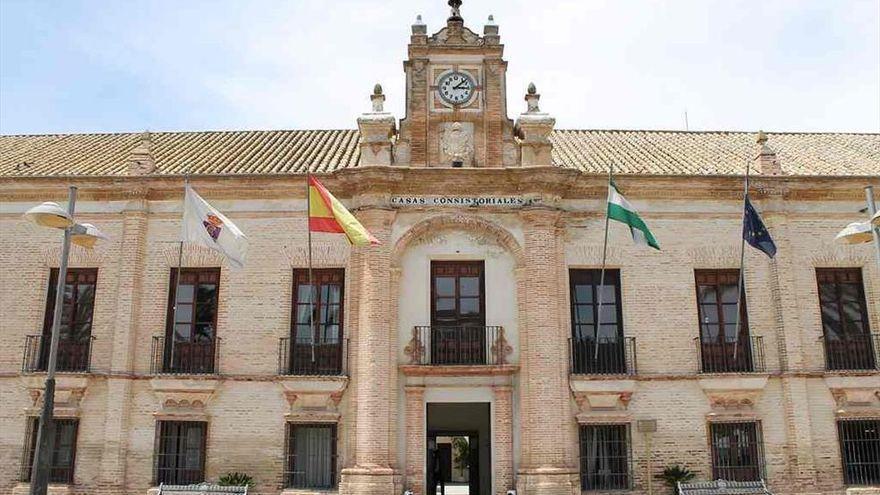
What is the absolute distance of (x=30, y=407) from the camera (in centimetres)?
1622

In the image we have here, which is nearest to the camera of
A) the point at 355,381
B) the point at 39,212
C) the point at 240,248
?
the point at 39,212

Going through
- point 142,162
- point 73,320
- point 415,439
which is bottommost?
point 415,439

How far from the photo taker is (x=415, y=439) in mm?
15695

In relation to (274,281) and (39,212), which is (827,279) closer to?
(274,281)

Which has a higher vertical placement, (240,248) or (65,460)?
(240,248)

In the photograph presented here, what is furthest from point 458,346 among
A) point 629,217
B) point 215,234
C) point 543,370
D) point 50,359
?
point 50,359

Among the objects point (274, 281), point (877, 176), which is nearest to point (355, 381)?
point (274, 281)

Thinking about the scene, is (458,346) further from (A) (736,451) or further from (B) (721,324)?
(A) (736,451)

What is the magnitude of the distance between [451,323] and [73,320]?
8171 mm

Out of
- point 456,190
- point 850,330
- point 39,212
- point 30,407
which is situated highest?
point 456,190

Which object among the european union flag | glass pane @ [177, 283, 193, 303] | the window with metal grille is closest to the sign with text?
the european union flag

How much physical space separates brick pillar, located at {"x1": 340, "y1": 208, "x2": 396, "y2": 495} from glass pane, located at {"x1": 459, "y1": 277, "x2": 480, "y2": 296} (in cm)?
165

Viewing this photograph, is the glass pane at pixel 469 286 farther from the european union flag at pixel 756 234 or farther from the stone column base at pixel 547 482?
the european union flag at pixel 756 234

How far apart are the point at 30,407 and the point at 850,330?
1748 centimetres
